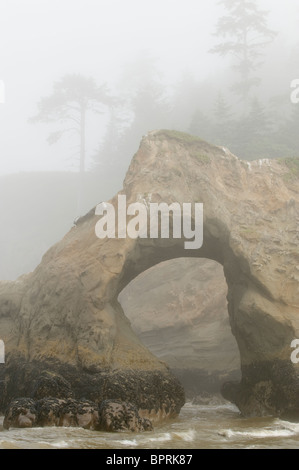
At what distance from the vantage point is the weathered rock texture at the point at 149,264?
1210 centimetres

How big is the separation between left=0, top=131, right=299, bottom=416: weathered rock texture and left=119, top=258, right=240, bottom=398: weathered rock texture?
3.80 metres

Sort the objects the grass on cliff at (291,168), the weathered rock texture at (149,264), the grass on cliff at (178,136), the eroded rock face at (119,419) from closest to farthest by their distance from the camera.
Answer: the eroded rock face at (119,419), the weathered rock texture at (149,264), the grass on cliff at (291,168), the grass on cliff at (178,136)

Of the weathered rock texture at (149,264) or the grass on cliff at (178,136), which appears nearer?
the weathered rock texture at (149,264)

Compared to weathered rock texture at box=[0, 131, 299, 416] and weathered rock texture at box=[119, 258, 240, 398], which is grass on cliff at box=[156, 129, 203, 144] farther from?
weathered rock texture at box=[119, 258, 240, 398]

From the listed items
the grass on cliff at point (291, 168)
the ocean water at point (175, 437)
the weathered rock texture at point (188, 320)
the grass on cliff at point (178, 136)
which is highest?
the grass on cliff at point (178, 136)

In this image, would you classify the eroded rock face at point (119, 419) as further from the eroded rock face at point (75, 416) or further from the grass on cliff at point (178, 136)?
the grass on cliff at point (178, 136)

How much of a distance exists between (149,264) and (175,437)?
773cm

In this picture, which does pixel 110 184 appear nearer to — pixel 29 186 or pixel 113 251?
pixel 29 186

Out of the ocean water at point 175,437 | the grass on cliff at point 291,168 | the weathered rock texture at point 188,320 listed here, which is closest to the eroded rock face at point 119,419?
the ocean water at point 175,437

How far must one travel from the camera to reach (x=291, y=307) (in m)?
13.0

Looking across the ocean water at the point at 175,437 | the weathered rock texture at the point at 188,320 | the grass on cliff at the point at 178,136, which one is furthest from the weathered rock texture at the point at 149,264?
the weathered rock texture at the point at 188,320

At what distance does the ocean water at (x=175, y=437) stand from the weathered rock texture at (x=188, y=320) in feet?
25.3

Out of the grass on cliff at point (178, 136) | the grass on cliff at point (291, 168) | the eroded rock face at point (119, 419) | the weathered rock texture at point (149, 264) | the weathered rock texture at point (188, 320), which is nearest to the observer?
the eroded rock face at point (119, 419)

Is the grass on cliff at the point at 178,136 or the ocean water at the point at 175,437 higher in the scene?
the grass on cliff at the point at 178,136
